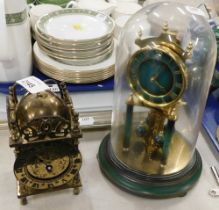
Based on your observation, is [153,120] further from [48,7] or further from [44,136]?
[48,7]

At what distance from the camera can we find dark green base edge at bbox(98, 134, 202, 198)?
0.67 m

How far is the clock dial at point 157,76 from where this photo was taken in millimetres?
596

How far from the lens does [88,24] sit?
3.01ft

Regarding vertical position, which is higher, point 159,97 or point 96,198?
point 159,97

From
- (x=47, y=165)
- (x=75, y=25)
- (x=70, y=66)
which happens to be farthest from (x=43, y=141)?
(x=75, y=25)

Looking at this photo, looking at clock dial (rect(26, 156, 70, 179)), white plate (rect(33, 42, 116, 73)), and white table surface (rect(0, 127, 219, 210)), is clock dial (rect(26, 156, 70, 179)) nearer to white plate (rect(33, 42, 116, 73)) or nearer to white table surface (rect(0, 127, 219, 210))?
white table surface (rect(0, 127, 219, 210))

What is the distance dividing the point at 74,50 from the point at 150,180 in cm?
35

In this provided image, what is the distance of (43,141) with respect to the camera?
588 mm

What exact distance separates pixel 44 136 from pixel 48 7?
21.6 inches

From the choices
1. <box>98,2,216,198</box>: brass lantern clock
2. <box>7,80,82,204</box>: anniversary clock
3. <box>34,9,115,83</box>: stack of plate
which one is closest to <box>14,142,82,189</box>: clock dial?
<box>7,80,82,204</box>: anniversary clock

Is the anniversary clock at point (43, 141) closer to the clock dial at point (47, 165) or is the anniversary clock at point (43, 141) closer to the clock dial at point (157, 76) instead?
the clock dial at point (47, 165)

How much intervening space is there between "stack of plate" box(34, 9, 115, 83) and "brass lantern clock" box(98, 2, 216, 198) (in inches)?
3.9

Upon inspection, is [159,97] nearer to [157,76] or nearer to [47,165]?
[157,76]

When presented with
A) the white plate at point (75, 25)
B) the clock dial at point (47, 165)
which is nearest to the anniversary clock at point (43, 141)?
the clock dial at point (47, 165)
